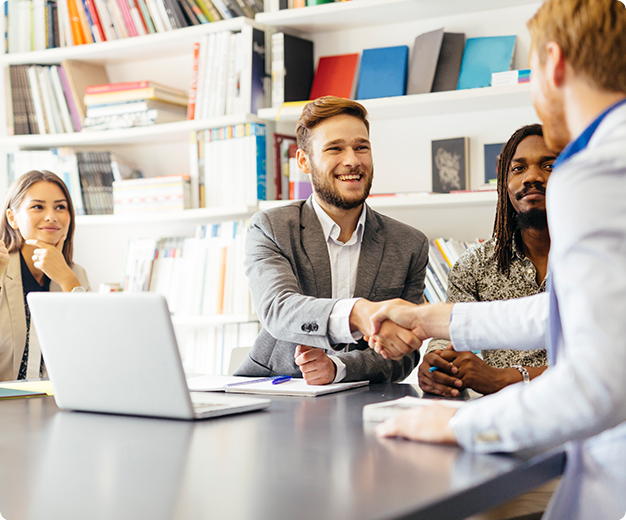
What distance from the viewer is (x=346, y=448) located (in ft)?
2.74

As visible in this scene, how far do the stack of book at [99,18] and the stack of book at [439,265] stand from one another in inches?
52.2

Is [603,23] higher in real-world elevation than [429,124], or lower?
lower

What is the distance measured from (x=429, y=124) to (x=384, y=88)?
257mm

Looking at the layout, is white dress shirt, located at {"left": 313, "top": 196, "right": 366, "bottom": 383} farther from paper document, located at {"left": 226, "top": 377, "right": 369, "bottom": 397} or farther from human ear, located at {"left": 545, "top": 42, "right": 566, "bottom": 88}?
human ear, located at {"left": 545, "top": 42, "right": 566, "bottom": 88}

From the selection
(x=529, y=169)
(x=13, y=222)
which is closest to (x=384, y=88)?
(x=529, y=169)

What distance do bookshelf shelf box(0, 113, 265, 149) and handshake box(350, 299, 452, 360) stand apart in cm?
162

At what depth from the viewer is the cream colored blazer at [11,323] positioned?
229 centimetres

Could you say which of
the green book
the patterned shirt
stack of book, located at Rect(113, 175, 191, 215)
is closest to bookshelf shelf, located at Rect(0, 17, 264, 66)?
stack of book, located at Rect(113, 175, 191, 215)

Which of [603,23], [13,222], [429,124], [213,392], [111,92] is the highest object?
[111,92]

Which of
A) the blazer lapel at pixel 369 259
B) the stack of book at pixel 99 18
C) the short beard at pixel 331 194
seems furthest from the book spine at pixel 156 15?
the blazer lapel at pixel 369 259

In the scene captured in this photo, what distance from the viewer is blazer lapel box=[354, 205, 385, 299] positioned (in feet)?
6.32

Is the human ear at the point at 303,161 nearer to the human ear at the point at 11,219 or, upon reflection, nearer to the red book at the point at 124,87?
the red book at the point at 124,87

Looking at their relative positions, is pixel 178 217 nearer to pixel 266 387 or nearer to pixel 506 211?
pixel 506 211

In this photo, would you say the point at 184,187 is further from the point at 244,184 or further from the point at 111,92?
the point at 111,92
